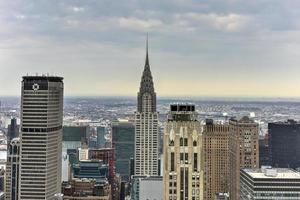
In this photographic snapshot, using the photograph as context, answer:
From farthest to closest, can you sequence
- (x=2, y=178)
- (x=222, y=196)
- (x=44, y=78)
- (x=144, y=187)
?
(x=144, y=187) → (x=2, y=178) → (x=44, y=78) → (x=222, y=196)

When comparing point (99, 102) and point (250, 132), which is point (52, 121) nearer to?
point (99, 102)

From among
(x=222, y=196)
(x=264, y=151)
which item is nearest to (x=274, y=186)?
(x=222, y=196)

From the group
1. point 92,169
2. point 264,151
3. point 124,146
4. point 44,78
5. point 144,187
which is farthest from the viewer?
point 124,146

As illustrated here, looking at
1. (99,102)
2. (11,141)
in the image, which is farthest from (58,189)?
(99,102)

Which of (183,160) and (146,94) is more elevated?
(146,94)

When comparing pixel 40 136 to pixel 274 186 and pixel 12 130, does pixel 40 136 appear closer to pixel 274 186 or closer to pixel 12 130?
pixel 12 130

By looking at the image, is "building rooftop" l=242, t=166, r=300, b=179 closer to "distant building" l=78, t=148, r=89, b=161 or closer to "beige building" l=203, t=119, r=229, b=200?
"beige building" l=203, t=119, r=229, b=200

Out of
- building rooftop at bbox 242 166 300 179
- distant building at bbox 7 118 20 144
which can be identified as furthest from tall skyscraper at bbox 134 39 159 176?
building rooftop at bbox 242 166 300 179

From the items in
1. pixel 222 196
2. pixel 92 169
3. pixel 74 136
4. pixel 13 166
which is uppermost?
pixel 74 136

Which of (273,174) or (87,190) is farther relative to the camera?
(87,190)

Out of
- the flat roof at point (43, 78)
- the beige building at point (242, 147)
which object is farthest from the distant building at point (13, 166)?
the beige building at point (242, 147)
